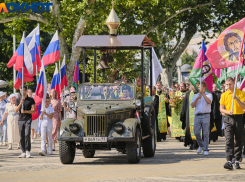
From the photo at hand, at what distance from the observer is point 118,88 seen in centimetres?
1237

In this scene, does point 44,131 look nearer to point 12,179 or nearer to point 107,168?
point 107,168

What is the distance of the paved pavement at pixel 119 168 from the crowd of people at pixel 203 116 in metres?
0.49

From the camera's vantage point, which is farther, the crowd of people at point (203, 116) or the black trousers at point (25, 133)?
the black trousers at point (25, 133)

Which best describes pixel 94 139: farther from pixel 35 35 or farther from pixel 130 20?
pixel 130 20

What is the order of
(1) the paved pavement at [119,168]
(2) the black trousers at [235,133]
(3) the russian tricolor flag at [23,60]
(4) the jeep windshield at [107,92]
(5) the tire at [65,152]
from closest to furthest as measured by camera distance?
(1) the paved pavement at [119,168] < (2) the black trousers at [235,133] < (5) the tire at [65,152] < (4) the jeep windshield at [107,92] < (3) the russian tricolor flag at [23,60]

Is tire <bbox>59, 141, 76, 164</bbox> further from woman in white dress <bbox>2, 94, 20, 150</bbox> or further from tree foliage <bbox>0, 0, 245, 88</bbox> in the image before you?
tree foliage <bbox>0, 0, 245, 88</bbox>

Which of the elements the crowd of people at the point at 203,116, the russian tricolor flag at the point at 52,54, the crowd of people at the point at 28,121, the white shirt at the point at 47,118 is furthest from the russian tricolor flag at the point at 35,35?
the crowd of people at the point at 203,116

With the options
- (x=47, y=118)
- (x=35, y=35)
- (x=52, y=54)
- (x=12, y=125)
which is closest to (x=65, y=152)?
(x=47, y=118)

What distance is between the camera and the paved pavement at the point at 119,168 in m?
8.88

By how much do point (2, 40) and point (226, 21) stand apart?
16.0 metres

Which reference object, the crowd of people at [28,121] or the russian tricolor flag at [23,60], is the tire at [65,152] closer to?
the crowd of people at [28,121]

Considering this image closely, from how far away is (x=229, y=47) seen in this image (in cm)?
1093

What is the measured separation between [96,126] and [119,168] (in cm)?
120

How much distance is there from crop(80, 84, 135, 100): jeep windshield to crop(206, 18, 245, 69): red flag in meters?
2.27
